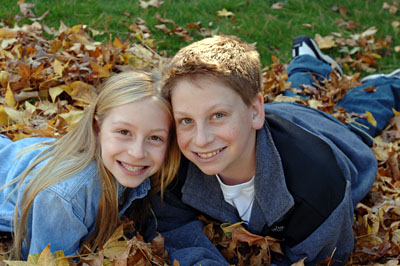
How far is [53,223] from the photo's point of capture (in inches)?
88.1

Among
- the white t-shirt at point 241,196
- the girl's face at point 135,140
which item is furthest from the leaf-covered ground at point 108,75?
the girl's face at point 135,140

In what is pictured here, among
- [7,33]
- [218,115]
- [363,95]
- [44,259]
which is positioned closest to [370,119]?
[363,95]

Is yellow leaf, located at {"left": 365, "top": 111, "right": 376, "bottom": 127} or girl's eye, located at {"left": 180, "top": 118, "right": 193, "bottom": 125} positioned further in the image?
yellow leaf, located at {"left": 365, "top": 111, "right": 376, "bottom": 127}

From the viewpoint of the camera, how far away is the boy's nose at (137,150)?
2221 millimetres

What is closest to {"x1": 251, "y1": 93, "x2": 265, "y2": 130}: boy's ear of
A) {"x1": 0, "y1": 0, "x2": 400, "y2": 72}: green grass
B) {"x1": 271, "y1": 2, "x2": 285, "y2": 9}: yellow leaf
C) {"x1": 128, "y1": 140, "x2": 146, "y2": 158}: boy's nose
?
{"x1": 128, "y1": 140, "x2": 146, "y2": 158}: boy's nose

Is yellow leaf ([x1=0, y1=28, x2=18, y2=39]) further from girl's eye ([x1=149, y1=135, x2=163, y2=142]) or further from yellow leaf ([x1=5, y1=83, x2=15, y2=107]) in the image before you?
girl's eye ([x1=149, y1=135, x2=163, y2=142])

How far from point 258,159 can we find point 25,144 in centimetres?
148

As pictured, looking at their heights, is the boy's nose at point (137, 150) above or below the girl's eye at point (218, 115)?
below

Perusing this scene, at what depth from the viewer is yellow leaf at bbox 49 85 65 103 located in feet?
10.9

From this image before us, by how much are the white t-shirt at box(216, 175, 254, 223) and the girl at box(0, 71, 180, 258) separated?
334 mm

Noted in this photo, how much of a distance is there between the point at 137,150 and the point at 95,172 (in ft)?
1.13

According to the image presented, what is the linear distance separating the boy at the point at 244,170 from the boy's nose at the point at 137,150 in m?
0.20

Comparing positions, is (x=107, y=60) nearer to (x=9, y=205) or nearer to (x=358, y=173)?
(x=9, y=205)

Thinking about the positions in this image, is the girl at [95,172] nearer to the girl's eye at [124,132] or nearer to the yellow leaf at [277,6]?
the girl's eye at [124,132]
